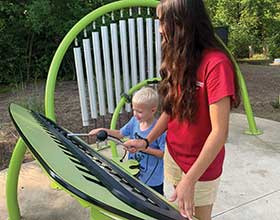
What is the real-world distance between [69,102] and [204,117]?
547 centimetres

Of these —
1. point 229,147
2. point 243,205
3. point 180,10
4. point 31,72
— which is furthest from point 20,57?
point 180,10

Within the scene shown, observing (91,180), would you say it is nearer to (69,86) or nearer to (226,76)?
(226,76)

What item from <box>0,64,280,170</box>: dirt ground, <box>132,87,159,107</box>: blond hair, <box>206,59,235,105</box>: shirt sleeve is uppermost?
<box>206,59,235,105</box>: shirt sleeve

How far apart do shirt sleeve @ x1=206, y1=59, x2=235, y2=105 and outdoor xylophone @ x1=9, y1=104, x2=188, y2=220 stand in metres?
0.43

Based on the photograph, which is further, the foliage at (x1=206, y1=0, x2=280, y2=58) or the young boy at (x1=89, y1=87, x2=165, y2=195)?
the foliage at (x1=206, y1=0, x2=280, y2=58)

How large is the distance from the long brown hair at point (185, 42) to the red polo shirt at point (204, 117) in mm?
30

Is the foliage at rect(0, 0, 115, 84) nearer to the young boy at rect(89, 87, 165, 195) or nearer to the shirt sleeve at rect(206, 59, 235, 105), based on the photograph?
the young boy at rect(89, 87, 165, 195)

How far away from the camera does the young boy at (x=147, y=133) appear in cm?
223

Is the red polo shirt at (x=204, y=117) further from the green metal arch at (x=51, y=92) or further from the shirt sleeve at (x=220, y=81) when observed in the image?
the green metal arch at (x=51, y=92)

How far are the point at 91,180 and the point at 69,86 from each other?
24.0ft

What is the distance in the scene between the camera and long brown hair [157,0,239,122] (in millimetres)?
1452

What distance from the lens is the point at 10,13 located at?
845 cm

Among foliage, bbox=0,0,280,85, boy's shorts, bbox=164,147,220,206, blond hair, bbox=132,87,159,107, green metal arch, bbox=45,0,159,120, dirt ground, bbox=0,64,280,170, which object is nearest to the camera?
boy's shorts, bbox=164,147,220,206

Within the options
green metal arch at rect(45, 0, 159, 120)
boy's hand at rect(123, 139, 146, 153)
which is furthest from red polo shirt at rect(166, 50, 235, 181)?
green metal arch at rect(45, 0, 159, 120)
